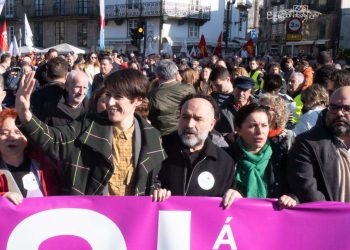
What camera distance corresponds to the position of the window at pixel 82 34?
4529cm

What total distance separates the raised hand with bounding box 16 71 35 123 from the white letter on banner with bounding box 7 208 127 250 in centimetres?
64

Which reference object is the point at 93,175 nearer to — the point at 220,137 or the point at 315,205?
the point at 220,137

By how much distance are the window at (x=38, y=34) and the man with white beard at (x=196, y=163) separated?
46.0m

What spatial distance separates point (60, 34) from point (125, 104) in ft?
148

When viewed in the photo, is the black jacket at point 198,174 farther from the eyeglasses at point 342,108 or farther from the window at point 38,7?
the window at point 38,7

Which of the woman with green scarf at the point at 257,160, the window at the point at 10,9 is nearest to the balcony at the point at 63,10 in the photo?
the window at the point at 10,9

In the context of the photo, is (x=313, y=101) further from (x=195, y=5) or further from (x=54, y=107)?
(x=195, y=5)

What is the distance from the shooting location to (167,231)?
10.7 feet

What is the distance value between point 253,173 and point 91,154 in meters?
1.09

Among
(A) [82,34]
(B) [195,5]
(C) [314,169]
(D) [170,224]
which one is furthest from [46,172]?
(A) [82,34]

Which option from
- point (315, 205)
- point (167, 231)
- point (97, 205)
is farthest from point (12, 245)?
point (315, 205)

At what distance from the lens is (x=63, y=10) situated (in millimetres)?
46250

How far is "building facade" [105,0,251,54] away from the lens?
40.9 metres

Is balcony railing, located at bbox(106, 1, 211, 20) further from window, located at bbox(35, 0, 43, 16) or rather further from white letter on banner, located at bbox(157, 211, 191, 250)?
white letter on banner, located at bbox(157, 211, 191, 250)
